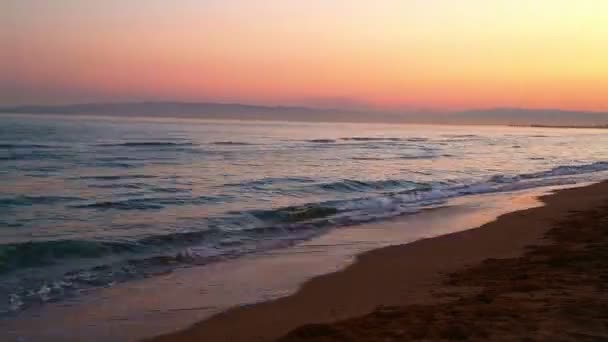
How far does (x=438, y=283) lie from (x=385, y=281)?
762mm

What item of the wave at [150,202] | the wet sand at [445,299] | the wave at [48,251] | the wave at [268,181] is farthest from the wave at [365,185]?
the wave at [48,251]

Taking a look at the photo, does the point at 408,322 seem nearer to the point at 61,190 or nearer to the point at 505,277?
the point at 505,277

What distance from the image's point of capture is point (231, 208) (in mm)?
15602

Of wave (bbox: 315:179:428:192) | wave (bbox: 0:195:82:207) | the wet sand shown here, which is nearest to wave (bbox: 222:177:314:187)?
wave (bbox: 315:179:428:192)

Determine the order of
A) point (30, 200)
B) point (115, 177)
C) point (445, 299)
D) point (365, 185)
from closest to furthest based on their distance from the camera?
point (445, 299) → point (30, 200) → point (365, 185) → point (115, 177)

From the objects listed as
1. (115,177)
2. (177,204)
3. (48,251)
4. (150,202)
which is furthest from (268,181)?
(48,251)

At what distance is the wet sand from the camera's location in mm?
5590

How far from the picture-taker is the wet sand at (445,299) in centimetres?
559

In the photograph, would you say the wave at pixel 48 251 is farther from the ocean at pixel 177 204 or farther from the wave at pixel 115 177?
the wave at pixel 115 177

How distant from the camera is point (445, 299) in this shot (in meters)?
6.90

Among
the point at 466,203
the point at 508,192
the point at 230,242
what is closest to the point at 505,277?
the point at 230,242

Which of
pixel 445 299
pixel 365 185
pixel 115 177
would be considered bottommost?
pixel 115 177

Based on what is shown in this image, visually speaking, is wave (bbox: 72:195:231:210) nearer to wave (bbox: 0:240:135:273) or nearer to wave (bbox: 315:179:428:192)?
wave (bbox: 0:240:135:273)

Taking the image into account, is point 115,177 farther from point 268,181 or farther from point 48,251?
point 48,251
